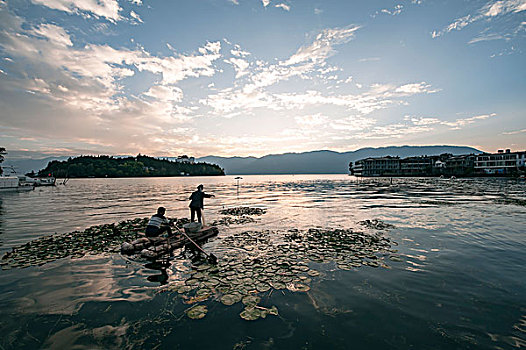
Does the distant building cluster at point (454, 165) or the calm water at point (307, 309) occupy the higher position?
the distant building cluster at point (454, 165)

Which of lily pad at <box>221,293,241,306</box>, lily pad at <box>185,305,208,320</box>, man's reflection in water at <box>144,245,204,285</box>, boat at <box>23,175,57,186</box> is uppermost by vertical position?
boat at <box>23,175,57,186</box>

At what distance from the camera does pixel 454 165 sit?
489 feet

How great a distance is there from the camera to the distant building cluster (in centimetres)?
12781

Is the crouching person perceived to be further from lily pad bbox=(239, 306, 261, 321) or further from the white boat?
the white boat

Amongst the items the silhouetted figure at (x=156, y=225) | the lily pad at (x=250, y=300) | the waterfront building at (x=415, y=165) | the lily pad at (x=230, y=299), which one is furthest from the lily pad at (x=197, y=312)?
the waterfront building at (x=415, y=165)

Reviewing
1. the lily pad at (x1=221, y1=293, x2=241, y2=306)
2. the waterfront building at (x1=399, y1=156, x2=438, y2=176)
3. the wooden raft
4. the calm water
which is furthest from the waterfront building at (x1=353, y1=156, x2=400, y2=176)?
the lily pad at (x1=221, y1=293, x2=241, y2=306)

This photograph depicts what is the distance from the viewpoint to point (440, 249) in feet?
43.2

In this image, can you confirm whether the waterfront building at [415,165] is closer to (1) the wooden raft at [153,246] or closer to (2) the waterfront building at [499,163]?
(2) the waterfront building at [499,163]

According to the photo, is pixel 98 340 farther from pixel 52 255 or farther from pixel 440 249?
pixel 440 249

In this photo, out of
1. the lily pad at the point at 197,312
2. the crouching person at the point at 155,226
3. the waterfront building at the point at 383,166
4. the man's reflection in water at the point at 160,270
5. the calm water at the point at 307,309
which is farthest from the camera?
the waterfront building at the point at 383,166

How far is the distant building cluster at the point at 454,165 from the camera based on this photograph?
127812 millimetres

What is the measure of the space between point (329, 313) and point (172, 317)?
464 cm

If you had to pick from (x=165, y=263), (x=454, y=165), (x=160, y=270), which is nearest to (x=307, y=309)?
(x=160, y=270)

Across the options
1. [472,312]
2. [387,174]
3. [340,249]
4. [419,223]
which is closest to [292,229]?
[340,249]
